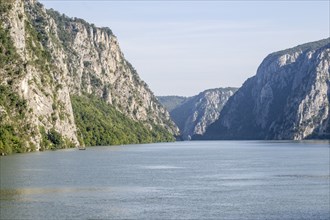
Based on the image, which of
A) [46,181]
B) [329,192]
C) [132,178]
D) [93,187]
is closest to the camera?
[329,192]

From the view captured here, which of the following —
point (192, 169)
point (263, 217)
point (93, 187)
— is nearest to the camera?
point (263, 217)

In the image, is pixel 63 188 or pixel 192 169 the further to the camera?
pixel 192 169

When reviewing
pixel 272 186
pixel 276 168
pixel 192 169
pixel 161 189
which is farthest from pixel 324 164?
pixel 161 189

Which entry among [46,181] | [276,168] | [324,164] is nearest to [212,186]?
[46,181]

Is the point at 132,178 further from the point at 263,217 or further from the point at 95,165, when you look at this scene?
the point at 263,217

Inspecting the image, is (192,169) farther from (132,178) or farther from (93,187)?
(93,187)

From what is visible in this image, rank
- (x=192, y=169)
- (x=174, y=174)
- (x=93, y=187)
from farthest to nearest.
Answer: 1. (x=192, y=169)
2. (x=174, y=174)
3. (x=93, y=187)

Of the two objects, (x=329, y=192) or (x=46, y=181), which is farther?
(x=46, y=181)

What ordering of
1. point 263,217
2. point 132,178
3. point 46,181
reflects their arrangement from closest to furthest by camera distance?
point 263,217
point 46,181
point 132,178
